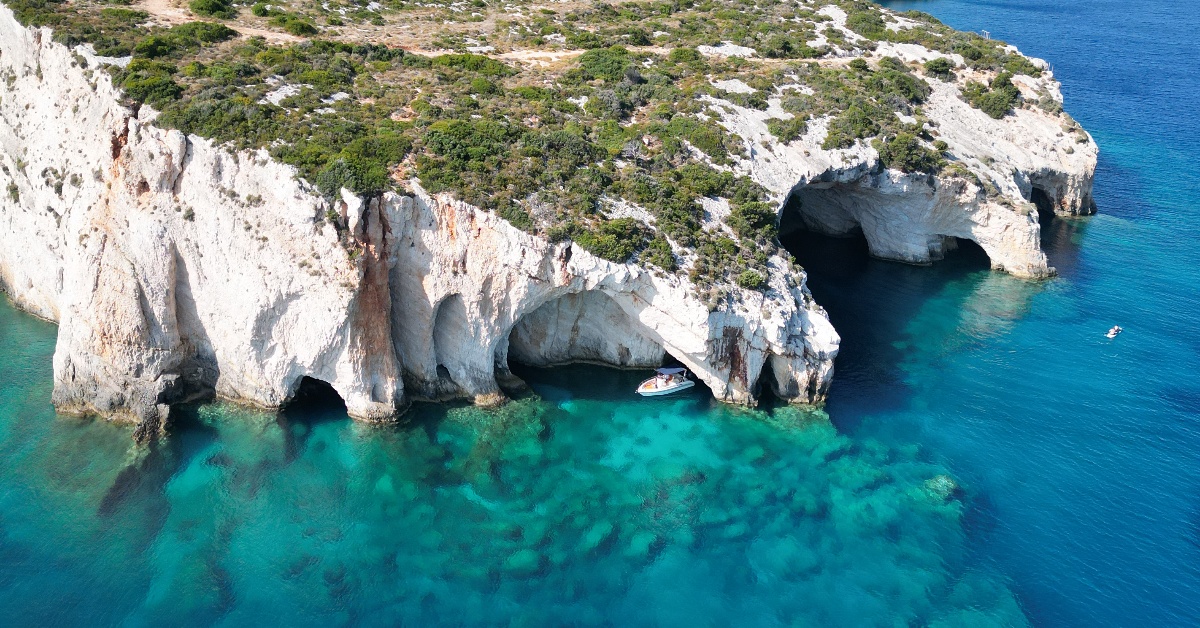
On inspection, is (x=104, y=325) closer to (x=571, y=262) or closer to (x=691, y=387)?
(x=571, y=262)

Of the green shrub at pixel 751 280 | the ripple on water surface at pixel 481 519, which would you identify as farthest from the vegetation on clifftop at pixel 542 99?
the ripple on water surface at pixel 481 519

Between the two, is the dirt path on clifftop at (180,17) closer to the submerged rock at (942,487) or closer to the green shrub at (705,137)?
the green shrub at (705,137)

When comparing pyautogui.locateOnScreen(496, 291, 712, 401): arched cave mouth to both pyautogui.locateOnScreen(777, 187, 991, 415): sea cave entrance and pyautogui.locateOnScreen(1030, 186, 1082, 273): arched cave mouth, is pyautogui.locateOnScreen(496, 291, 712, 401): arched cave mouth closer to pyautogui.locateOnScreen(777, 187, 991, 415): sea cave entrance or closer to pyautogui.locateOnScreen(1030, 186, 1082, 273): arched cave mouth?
pyautogui.locateOnScreen(777, 187, 991, 415): sea cave entrance

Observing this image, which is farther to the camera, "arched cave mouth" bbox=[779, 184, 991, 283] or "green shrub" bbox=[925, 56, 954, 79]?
"green shrub" bbox=[925, 56, 954, 79]

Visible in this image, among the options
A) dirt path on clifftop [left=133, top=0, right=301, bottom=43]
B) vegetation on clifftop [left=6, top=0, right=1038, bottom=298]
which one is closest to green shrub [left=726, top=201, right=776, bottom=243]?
vegetation on clifftop [left=6, top=0, right=1038, bottom=298]

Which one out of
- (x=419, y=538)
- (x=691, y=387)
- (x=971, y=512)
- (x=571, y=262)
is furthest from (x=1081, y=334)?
(x=419, y=538)

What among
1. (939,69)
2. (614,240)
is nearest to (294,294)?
(614,240)
